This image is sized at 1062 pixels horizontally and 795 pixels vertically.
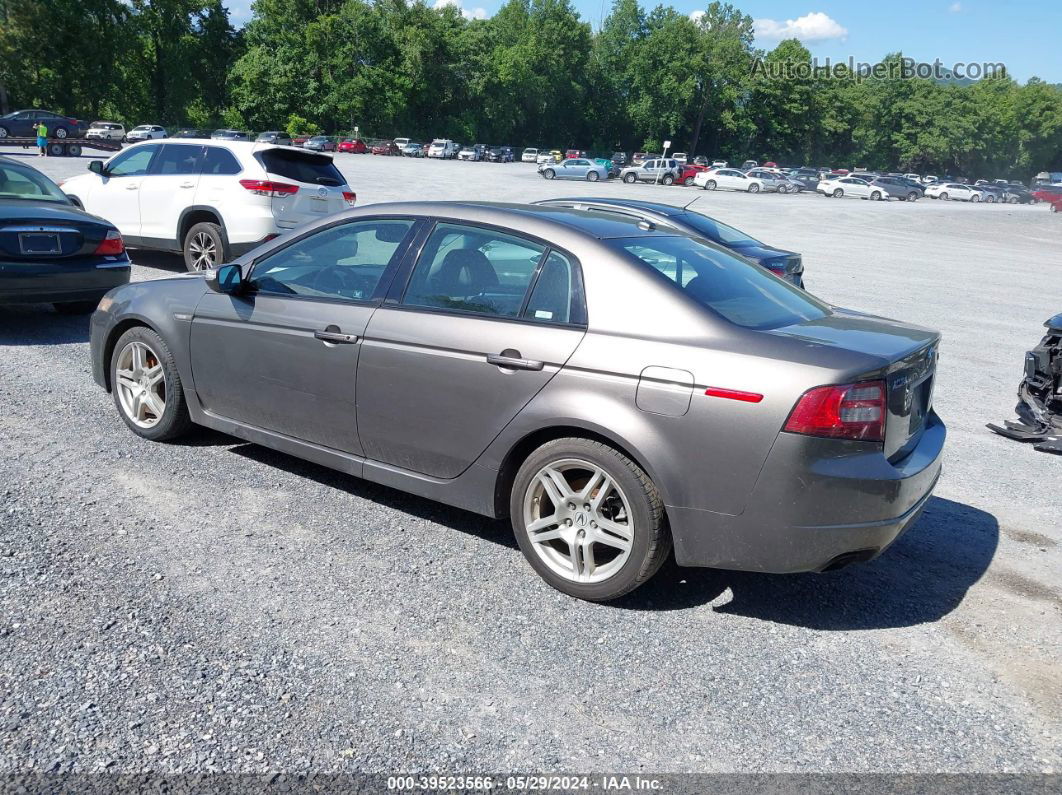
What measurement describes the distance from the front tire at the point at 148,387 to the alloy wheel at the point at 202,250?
19.1 feet

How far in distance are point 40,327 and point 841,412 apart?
315 inches

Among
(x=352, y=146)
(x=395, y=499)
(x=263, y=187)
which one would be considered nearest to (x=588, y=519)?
(x=395, y=499)

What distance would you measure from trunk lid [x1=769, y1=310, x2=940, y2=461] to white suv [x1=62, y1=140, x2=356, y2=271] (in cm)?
852

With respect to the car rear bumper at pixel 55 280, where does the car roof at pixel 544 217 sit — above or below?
above

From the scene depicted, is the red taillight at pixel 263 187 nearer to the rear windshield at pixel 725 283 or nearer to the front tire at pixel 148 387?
the front tire at pixel 148 387

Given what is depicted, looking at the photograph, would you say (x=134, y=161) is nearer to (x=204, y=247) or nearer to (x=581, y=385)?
(x=204, y=247)

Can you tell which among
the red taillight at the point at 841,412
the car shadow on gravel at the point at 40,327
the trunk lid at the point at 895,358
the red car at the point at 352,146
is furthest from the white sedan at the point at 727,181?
the red taillight at the point at 841,412

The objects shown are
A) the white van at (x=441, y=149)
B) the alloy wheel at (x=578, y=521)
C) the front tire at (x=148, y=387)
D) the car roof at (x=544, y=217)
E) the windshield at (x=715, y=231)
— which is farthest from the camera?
the white van at (x=441, y=149)

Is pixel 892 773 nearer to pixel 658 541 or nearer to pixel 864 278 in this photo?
pixel 658 541

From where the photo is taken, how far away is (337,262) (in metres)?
4.79

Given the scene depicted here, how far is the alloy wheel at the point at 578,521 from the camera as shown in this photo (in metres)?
3.77

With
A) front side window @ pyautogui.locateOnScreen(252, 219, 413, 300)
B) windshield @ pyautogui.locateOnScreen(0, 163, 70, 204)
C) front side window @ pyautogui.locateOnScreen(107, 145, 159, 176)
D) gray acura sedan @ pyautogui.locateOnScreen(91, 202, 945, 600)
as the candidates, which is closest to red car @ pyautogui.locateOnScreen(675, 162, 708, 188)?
front side window @ pyautogui.locateOnScreen(107, 145, 159, 176)

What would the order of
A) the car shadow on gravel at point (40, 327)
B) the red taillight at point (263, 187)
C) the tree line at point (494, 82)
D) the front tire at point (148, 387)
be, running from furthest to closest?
the tree line at point (494, 82) → the red taillight at point (263, 187) → the car shadow on gravel at point (40, 327) → the front tire at point (148, 387)

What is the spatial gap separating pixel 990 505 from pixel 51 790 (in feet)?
16.0
